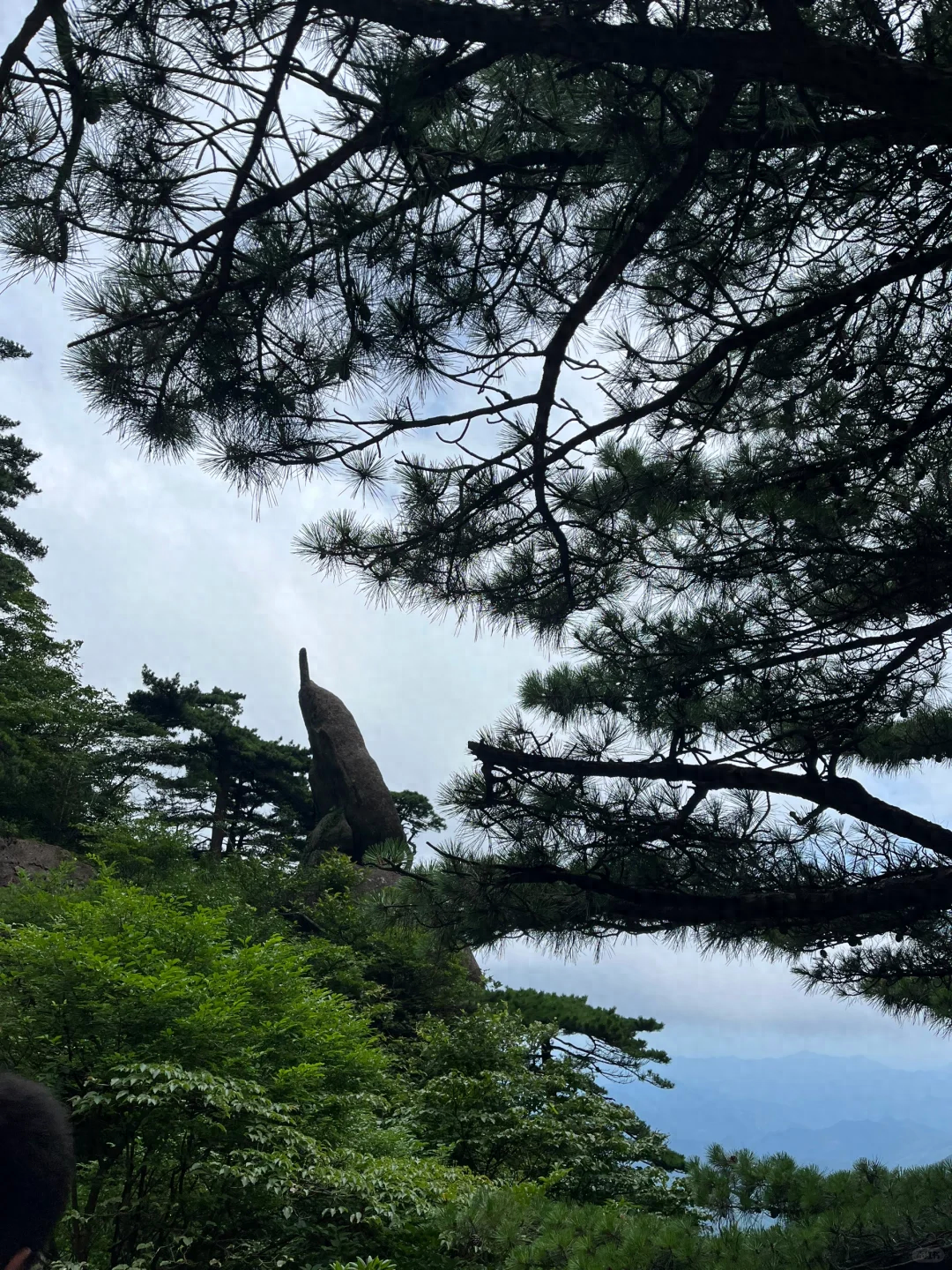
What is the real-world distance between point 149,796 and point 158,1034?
59.3ft

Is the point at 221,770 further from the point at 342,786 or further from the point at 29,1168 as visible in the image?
the point at 29,1168

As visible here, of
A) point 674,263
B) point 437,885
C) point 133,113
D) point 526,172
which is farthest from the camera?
point 437,885

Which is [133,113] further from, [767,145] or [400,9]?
[767,145]


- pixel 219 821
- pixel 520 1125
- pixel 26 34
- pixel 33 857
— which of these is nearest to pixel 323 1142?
pixel 520 1125

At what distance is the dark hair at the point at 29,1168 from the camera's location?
1205mm

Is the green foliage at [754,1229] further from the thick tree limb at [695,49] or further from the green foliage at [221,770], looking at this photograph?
the green foliage at [221,770]

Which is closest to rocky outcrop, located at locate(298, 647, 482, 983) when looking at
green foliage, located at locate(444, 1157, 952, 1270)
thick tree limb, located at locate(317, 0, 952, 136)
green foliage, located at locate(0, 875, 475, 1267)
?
green foliage, located at locate(0, 875, 475, 1267)

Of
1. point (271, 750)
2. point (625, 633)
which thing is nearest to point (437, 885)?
point (625, 633)

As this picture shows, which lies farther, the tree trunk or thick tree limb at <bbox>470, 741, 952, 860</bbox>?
the tree trunk

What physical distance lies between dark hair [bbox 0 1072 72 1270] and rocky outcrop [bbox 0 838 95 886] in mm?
14823

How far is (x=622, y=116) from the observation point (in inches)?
106

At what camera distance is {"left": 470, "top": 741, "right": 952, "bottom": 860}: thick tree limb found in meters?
3.84

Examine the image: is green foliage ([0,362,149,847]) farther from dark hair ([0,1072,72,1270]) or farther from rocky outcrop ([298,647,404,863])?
dark hair ([0,1072,72,1270])

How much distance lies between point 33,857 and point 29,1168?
15917 millimetres
